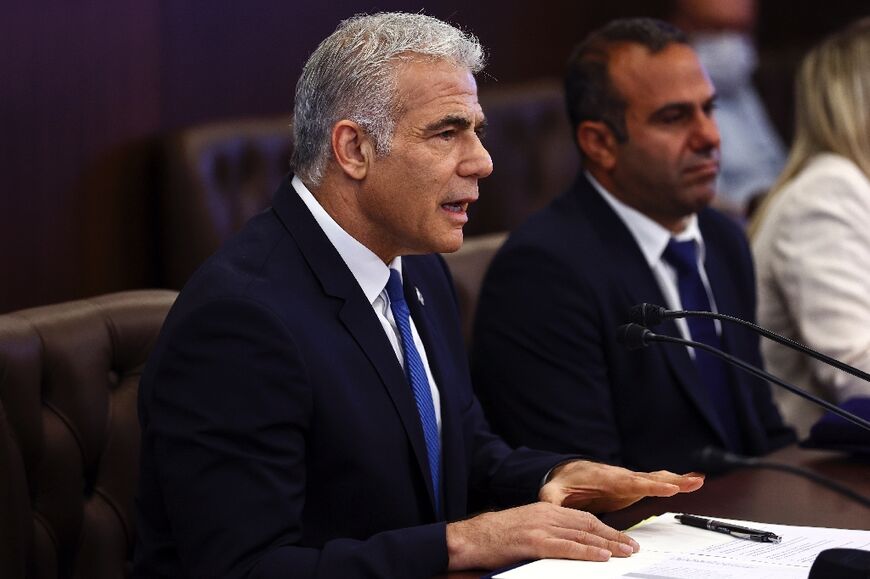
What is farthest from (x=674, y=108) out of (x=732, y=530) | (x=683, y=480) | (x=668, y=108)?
(x=732, y=530)

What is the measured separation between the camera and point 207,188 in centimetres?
333

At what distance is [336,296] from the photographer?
1.83 metres

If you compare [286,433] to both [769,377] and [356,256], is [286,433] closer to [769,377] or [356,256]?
[356,256]

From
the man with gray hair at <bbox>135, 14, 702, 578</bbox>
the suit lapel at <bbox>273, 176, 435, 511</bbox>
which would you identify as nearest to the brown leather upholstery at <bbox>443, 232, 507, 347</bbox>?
the man with gray hair at <bbox>135, 14, 702, 578</bbox>

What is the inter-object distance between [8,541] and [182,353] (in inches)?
15.4

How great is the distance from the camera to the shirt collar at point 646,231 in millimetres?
2666

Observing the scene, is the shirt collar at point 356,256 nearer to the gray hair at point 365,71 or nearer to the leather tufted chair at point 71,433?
the gray hair at point 365,71

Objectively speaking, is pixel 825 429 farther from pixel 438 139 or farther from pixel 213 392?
pixel 213 392

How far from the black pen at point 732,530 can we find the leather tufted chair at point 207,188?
1822 mm

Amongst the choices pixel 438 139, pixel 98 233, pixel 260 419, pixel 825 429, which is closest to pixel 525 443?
pixel 825 429

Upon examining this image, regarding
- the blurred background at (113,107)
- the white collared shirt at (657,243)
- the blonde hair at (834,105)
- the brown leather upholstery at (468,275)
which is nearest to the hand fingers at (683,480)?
the white collared shirt at (657,243)

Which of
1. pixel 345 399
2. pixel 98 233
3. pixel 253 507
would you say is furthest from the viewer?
pixel 98 233

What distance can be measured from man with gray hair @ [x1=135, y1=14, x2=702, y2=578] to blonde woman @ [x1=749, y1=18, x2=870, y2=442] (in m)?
1.07

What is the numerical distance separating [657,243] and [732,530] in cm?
106
